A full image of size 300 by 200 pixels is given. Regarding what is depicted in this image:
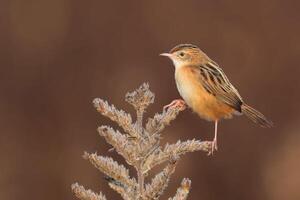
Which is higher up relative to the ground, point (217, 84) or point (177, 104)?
point (217, 84)

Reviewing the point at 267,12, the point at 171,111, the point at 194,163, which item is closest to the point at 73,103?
the point at 194,163

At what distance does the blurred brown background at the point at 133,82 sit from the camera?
14148mm

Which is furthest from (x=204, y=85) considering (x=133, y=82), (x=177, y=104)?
(x=133, y=82)

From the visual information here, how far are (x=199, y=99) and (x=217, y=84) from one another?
188 millimetres

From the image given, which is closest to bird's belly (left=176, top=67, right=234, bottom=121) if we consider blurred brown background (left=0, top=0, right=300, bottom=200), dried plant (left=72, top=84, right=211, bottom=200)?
dried plant (left=72, top=84, right=211, bottom=200)

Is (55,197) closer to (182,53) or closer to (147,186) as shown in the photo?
(182,53)

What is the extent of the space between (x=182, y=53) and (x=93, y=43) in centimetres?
903

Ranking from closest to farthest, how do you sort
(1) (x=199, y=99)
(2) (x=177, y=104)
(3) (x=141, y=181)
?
(3) (x=141, y=181) → (2) (x=177, y=104) → (1) (x=199, y=99)

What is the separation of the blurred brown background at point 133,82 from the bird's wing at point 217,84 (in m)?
6.86

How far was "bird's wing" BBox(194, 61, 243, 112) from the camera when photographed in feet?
21.5

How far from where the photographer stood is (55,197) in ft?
45.9

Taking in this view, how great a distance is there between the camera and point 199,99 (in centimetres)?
646

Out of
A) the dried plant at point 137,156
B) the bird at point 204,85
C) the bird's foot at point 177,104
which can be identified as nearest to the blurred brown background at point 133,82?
the bird at point 204,85

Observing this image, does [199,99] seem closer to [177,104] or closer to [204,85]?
[204,85]
